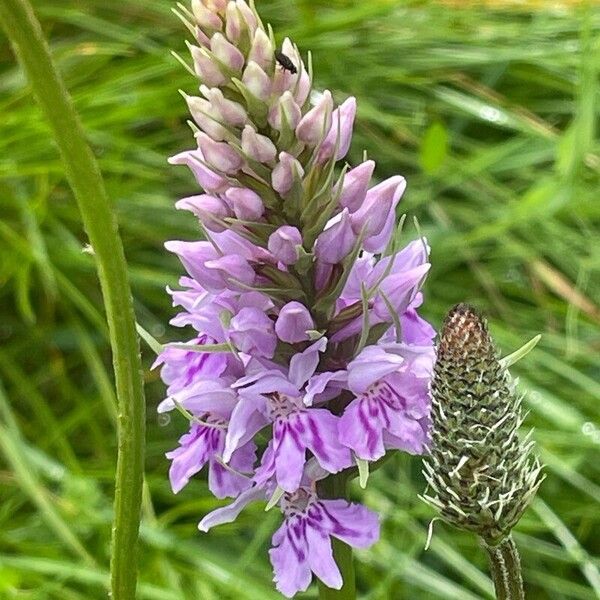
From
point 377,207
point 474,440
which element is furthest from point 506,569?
point 377,207

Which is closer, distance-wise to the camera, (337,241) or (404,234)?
(337,241)

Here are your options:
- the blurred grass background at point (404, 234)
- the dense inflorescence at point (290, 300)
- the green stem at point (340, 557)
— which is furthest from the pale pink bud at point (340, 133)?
the blurred grass background at point (404, 234)

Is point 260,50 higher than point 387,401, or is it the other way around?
point 260,50

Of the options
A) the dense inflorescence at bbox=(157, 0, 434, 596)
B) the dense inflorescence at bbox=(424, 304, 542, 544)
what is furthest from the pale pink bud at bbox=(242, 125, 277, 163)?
the dense inflorescence at bbox=(424, 304, 542, 544)

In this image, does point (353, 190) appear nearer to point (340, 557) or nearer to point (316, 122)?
point (316, 122)

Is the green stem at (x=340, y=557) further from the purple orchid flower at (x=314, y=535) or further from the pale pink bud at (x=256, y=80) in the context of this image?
the pale pink bud at (x=256, y=80)

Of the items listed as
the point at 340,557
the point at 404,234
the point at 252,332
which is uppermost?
the point at 252,332

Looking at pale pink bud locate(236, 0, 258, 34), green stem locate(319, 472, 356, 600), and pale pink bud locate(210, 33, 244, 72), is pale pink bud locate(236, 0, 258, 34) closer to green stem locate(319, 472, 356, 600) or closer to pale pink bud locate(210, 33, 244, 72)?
pale pink bud locate(210, 33, 244, 72)
